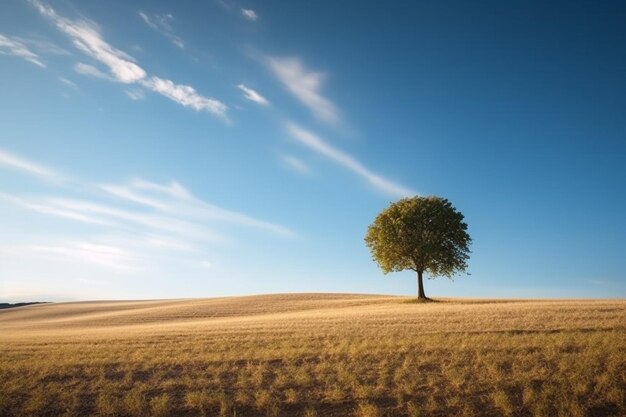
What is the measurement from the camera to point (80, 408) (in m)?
13.9

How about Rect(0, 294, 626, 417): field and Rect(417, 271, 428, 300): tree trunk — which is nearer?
Rect(0, 294, 626, 417): field

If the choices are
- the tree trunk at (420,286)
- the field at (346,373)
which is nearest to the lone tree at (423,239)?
the tree trunk at (420,286)

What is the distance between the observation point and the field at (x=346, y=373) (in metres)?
12.8

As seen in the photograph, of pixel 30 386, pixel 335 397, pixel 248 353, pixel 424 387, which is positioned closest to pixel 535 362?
pixel 424 387

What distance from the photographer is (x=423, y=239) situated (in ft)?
175

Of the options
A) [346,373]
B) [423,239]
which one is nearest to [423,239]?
[423,239]

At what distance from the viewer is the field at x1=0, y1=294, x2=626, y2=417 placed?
42.1ft

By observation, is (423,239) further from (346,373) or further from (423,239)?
(346,373)

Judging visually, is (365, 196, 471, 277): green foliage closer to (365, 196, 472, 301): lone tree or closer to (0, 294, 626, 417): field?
(365, 196, 472, 301): lone tree

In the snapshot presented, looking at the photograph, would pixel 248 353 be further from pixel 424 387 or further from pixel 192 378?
pixel 424 387

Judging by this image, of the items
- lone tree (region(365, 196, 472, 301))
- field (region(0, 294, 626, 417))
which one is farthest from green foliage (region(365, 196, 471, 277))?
field (region(0, 294, 626, 417))

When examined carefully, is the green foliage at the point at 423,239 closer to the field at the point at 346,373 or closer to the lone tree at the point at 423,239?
the lone tree at the point at 423,239

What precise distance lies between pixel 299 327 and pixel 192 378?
1267 centimetres

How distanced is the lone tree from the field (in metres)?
28.0
